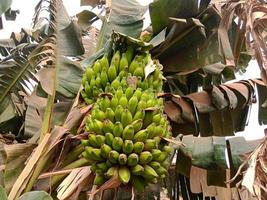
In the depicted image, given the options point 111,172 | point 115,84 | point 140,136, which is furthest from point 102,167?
point 115,84

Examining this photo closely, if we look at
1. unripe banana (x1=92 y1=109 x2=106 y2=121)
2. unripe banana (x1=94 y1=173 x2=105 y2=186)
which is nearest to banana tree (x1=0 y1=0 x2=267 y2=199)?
unripe banana (x1=94 y1=173 x2=105 y2=186)

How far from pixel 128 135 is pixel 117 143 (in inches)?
1.5

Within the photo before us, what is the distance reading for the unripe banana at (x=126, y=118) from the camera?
1267 millimetres

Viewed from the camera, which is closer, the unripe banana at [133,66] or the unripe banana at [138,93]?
the unripe banana at [138,93]

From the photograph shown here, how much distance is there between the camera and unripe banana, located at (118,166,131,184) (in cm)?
124

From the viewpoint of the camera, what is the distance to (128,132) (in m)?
1.25

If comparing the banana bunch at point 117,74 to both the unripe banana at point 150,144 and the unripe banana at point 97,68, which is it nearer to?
the unripe banana at point 97,68

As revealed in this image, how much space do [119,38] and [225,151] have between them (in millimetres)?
496

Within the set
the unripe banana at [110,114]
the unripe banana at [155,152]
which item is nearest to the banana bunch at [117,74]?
the unripe banana at [110,114]

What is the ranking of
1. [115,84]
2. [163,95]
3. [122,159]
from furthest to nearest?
[163,95] → [115,84] → [122,159]

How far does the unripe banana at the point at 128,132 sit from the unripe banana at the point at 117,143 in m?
0.02

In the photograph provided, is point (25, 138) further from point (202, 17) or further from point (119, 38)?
point (202, 17)

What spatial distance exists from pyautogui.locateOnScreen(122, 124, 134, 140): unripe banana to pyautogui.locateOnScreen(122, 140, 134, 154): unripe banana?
1 cm

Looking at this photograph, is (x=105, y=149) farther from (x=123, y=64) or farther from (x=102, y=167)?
(x=123, y=64)
